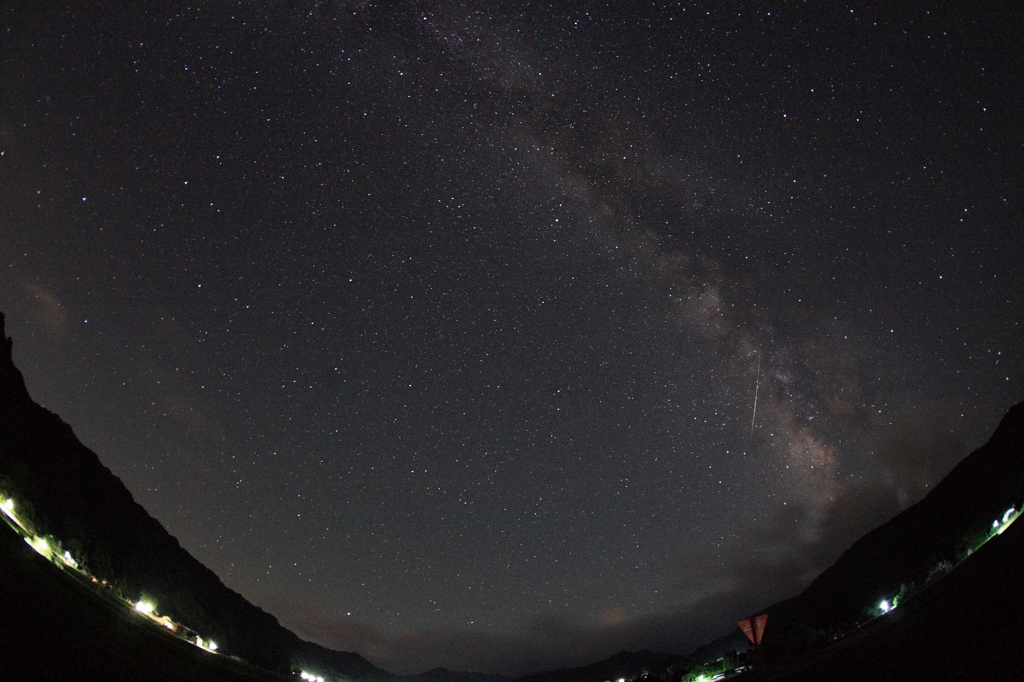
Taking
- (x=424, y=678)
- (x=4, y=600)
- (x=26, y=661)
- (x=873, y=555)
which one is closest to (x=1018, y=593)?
(x=26, y=661)

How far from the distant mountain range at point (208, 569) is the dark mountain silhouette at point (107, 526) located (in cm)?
13

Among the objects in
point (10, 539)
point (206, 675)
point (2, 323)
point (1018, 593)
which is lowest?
point (206, 675)

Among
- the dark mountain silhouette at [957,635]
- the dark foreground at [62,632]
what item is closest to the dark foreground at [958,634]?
the dark mountain silhouette at [957,635]

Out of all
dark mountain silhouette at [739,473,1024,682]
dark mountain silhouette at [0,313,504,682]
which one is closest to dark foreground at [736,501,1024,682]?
dark mountain silhouette at [739,473,1024,682]

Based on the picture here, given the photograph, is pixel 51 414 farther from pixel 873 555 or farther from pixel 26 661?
pixel 873 555

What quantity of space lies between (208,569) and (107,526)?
25.1m

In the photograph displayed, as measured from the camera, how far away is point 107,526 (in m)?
45.1

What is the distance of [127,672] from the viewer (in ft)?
30.7

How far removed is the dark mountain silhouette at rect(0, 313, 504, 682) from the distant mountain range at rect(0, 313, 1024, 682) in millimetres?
133

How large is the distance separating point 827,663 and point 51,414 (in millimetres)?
56117

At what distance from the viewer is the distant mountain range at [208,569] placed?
3219 centimetres

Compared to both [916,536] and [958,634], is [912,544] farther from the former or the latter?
[958,634]

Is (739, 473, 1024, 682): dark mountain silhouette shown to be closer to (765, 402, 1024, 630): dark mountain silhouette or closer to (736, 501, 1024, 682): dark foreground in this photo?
(736, 501, 1024, 682): dark foreground

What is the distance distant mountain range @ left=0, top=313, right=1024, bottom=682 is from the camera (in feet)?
106
